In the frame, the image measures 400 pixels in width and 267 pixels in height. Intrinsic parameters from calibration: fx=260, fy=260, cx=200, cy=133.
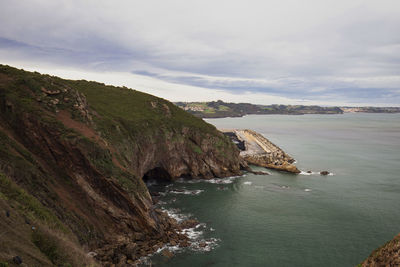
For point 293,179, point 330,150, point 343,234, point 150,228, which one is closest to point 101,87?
point 150,228

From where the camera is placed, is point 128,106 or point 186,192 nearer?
point 186,192

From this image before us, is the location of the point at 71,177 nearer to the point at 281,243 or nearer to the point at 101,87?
the point at 281,243

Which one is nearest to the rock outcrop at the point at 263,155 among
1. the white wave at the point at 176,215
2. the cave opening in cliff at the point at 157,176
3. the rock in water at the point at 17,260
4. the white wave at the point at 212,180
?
→ the white wave at the point at 212,180

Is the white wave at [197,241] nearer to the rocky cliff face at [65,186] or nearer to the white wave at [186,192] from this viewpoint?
the rocky cliff face at [65,186]

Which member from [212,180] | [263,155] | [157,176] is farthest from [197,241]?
[263,155]

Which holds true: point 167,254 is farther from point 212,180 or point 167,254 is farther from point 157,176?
point 157,176

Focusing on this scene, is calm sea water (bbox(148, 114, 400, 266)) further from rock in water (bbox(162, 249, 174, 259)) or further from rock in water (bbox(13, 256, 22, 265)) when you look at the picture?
rock in water (bbox(13, 256, 22, 265))
